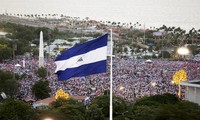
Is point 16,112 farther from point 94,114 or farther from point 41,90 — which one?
point 41,90

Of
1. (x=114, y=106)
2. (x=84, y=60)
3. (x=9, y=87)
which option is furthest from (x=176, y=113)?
(x=9, y=87)

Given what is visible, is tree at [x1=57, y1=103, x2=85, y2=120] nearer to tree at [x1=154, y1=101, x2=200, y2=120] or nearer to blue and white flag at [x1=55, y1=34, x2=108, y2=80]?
tree at [x1=154, y1=101, x2=200, y2=120]

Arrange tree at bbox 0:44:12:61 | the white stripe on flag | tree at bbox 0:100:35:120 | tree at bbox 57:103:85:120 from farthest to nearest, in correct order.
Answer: tree at bbox 0:44:12:61 < tree at bbox 57:103:85:120 < tree at bbox 0:100:35:120 < the white stripe on flag

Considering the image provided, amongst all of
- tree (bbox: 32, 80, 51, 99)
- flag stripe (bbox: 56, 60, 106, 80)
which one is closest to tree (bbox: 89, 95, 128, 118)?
flag stripe (bbox: 56, 60, 106, 80)

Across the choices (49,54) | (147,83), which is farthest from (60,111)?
(49,54)

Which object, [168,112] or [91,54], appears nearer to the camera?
[91,54]

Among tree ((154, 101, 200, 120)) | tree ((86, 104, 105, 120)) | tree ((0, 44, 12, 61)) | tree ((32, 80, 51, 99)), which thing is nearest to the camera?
tree ((154, 101, 200, 120))

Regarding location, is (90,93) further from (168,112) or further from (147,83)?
(168,112)
